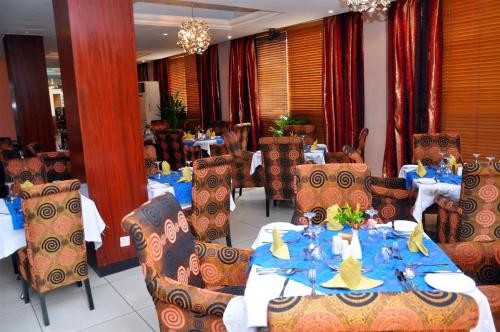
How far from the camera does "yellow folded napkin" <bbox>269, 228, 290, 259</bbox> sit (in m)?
2.07

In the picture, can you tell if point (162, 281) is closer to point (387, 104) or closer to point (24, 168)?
point (24, 168)

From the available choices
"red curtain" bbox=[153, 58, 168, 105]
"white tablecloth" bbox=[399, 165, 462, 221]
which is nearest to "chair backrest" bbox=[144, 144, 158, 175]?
"white tablecloth" bbox=[399, 165, 462, 221]

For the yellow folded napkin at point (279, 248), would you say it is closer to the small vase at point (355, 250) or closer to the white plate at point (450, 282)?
the small vase at point (355, 250)

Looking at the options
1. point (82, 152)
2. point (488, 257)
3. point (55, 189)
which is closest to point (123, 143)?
point (82, 152)

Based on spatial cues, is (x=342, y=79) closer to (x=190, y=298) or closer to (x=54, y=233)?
(x=54, y=233)

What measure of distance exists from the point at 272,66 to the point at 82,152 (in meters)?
6.08

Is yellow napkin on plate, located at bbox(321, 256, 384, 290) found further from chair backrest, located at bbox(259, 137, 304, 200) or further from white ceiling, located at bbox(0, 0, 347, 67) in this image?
white ceiling, located at bbox(0, 0, 347, 67)

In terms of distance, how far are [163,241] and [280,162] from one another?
333 centimetres

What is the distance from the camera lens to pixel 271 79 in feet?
30.0

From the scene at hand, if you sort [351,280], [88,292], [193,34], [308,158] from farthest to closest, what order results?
[193,34] → [308,158] → [88,292] → [351,280]

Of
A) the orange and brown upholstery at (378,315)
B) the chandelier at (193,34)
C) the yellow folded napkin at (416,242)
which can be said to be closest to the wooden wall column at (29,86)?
the chandelier at (193,34)

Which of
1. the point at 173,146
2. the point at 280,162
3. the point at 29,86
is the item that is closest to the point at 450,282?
the point at 280,162

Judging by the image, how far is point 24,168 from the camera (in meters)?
4.52

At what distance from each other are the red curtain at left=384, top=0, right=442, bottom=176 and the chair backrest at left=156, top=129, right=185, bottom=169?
3519 millimetres
